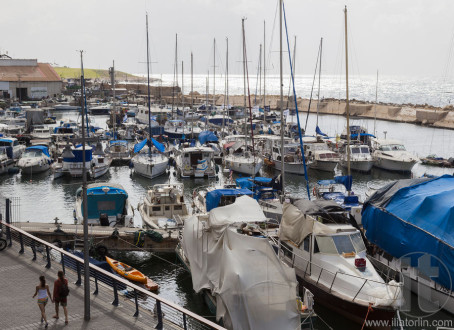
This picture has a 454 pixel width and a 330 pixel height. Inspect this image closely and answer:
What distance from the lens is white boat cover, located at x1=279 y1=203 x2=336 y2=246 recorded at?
21047mm

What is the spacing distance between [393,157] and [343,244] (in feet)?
109

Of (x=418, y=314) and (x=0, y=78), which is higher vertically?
(x=0, y=78)

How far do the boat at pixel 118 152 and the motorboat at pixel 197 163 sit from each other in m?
9.11

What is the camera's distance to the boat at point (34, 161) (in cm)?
4906

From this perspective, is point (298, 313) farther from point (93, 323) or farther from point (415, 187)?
point (415, 187)

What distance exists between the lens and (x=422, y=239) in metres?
21.6

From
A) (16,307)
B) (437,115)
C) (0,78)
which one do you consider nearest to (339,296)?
(16,307)

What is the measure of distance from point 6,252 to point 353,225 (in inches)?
588

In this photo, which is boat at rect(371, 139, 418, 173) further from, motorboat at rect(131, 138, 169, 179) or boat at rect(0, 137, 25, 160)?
boat at rect(0, 137, 25, 160)

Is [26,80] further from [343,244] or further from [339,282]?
[339,282]

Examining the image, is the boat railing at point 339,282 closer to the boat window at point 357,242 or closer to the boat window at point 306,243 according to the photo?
the boat window at point 306,243

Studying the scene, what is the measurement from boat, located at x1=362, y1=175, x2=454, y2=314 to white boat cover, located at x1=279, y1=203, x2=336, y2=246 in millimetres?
3645

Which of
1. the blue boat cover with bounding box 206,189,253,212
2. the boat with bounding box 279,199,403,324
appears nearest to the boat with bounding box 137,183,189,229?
the blue boat cover with bounding box 206,189,253,212

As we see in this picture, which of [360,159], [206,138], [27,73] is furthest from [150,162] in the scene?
[27,73]
